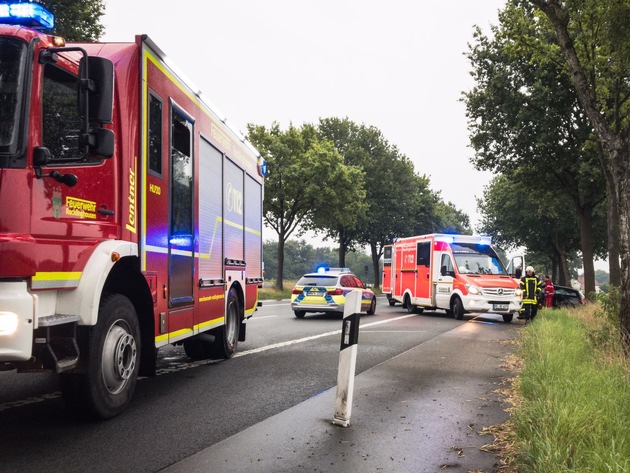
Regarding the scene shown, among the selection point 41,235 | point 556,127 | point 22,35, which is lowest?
point 41,235

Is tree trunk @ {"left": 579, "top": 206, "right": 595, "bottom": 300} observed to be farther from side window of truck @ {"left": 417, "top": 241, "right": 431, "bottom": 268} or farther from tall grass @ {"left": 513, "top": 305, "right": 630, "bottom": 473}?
tall grass @ {"left": 513, "top": 305, "right": 630, "bottom": 473}

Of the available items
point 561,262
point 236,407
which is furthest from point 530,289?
point 561,262

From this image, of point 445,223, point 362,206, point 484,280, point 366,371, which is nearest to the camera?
point 366,371

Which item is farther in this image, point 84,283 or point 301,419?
point 301,419

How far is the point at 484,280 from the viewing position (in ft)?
59.0

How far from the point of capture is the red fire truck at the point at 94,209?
13.4ft

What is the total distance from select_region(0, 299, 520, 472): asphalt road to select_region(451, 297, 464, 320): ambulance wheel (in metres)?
7.56

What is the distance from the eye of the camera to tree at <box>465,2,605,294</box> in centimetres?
1984

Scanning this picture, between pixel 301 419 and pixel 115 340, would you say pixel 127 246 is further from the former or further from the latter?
pixel 301 419

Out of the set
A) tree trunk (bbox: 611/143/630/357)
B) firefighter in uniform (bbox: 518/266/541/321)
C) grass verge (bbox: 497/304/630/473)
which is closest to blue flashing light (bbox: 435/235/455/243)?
firefighter in uniform (bbox: 518/266/541/321)

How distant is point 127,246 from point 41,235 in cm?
93

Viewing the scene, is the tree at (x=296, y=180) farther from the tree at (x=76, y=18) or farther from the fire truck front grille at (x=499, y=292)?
Answer: the fire truck front grille at (x=499, y=292)

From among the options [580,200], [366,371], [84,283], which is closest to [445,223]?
[580,200]

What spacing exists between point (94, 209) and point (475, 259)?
15.6 meters
